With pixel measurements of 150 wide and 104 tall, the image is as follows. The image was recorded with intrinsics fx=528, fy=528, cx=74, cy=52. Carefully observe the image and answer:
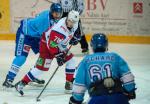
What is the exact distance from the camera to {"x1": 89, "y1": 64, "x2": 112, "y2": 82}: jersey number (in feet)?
13.1

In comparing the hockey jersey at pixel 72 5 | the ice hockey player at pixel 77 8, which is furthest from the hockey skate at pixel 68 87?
the hockey jersey at pixel 72 5

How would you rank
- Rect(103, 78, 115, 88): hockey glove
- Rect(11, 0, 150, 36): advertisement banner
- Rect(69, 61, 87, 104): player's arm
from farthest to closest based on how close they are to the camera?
Rect(11, 0, 150, 36): advertisement banner → Rect(69, 61, 87, 104): player's arm → Rect(103, 78, 115, 88): hockey glove

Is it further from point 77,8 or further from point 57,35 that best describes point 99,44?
point 77,8

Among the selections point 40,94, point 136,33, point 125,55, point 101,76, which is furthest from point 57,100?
point 136,33

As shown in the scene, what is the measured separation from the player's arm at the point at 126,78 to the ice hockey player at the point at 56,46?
1931 mm

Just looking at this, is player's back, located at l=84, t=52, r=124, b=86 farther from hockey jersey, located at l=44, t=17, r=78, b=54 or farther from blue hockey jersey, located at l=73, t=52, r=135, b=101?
hockey jersey, located at l=44, t=17, r=78, b=54

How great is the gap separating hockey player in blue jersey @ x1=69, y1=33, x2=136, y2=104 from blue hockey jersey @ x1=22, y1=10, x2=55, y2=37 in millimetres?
2431

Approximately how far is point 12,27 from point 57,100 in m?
5.54

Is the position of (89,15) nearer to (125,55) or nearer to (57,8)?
(125,55)

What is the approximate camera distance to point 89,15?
1113cm

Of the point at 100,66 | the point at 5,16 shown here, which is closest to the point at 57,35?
the point at 100,66

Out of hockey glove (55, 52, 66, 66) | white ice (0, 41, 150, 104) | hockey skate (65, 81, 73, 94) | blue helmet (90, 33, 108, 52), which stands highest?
blue helmet (90, 33, 108, 52)

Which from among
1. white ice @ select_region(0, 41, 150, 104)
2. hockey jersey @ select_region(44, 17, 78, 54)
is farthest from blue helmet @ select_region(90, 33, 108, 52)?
white ice @ select_region(0, 41, 150, 104)

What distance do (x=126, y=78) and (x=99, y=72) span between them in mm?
241
